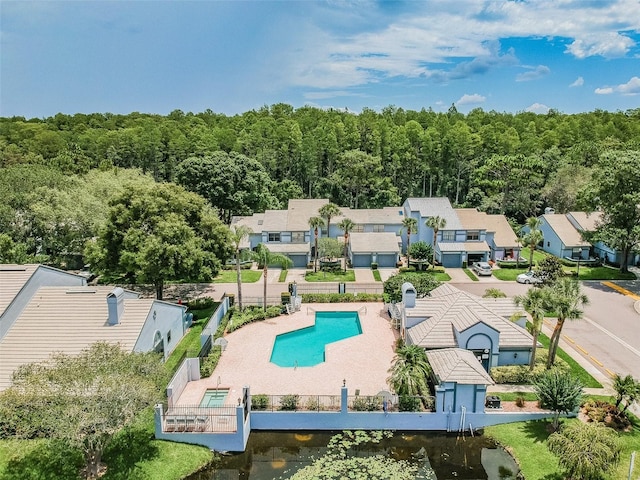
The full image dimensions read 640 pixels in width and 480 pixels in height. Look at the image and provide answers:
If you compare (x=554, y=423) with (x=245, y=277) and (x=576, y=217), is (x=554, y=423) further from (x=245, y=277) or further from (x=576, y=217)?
(x=576, y=217)

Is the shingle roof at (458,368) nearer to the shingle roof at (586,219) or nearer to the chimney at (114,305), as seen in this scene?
the chimney at (114,305)

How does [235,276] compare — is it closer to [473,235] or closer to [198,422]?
[473,235]

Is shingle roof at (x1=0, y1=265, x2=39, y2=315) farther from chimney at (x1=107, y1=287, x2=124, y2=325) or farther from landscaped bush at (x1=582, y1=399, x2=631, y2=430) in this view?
landscaped bush at (x1=582, y1=399, x2=631, y2=430)

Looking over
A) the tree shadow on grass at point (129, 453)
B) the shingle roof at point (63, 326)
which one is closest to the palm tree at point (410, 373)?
the tree shadow on grass at point (129, 453)

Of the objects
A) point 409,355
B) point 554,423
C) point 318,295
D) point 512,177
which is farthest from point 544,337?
point 512,177

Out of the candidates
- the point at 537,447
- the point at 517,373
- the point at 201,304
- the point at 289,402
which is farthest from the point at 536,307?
the point at 201,304

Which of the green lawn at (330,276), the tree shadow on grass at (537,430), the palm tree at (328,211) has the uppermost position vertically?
the palm tree at (328,211)
